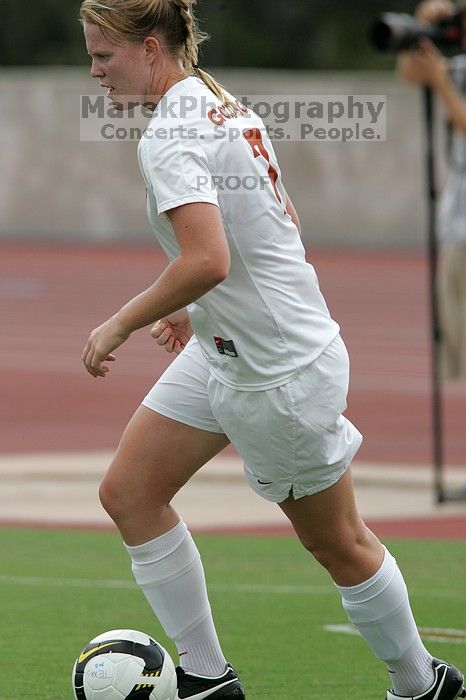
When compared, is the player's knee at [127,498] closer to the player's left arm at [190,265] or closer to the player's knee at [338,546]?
the player's knee at [338,546]

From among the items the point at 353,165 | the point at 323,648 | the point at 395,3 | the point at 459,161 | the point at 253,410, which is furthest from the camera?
the point at 395,3

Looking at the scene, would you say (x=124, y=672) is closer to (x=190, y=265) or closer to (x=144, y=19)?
(x=190, y=265)

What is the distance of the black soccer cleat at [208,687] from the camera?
17.6 ft

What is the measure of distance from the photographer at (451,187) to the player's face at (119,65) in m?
5.55

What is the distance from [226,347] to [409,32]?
5473mm

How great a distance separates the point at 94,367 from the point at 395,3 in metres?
46.8

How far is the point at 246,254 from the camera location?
4.85 m

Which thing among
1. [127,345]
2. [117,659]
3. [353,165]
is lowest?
[353,165]

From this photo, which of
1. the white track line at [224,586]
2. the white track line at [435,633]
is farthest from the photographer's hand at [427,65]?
the white track line at [435,633]

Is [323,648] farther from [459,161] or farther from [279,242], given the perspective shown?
[459,161]

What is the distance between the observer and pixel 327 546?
5035mm

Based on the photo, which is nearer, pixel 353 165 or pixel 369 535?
Answer: pixel 369 535

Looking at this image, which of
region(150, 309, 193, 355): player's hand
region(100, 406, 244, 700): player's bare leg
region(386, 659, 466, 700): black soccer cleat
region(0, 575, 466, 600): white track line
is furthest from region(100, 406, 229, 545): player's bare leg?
region(0, 575, 466, 600): white track line

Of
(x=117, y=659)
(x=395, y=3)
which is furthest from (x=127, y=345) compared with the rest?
(x=395, y=3)
